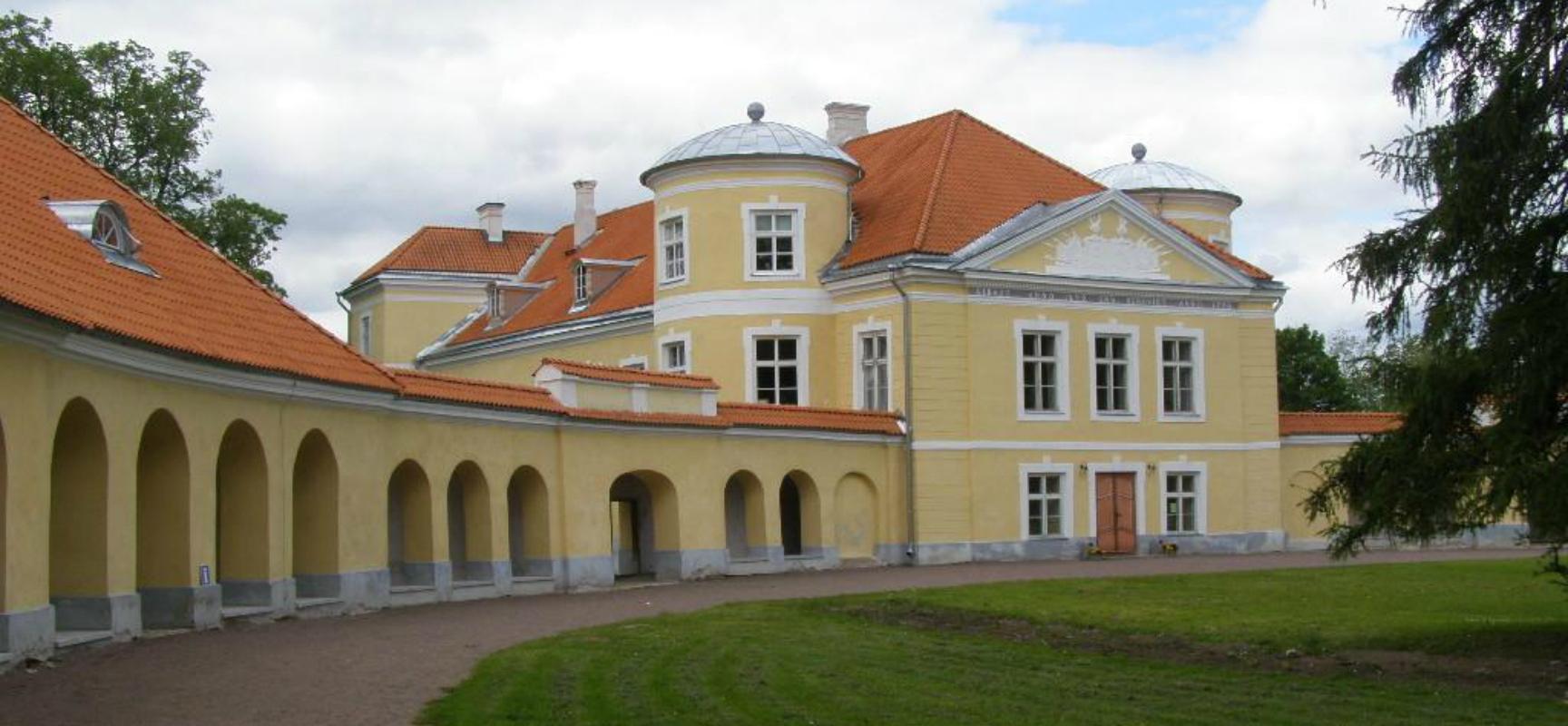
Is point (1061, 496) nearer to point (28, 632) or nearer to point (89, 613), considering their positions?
point (89, 613)

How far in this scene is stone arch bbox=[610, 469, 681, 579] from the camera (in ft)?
108

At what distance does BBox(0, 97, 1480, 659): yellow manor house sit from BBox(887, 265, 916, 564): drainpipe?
0.24 feet

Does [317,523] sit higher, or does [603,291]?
[603,291]

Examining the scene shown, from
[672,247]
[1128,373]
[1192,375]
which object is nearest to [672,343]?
[672,247]

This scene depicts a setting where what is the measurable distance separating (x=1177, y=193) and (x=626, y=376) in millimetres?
24554

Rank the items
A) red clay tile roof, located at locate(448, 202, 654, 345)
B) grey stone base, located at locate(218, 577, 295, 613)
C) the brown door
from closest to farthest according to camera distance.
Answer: grey stone base, located at locate(218, 577, 295, 613), the brown door, red clay tile roof, located at locate(448, 202, 654, 345)

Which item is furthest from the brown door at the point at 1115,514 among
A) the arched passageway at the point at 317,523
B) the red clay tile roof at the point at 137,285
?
the arched passageway at the point at 317,523

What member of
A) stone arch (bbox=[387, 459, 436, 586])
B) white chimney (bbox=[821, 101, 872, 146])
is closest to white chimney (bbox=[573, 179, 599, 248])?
white chimney (bbox=[821, 101, 872, 146])

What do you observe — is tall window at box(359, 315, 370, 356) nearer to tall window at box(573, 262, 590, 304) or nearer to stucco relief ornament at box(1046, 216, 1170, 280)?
tall window at box(573, 262, 590, 304)

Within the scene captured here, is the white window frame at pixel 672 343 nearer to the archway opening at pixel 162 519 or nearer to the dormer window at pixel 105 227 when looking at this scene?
the dormer window at pixel 105 227

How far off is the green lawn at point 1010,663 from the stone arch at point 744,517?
828cm

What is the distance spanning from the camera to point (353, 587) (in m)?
25.3

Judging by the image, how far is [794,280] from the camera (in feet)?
135

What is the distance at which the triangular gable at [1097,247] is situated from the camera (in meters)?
39.9
